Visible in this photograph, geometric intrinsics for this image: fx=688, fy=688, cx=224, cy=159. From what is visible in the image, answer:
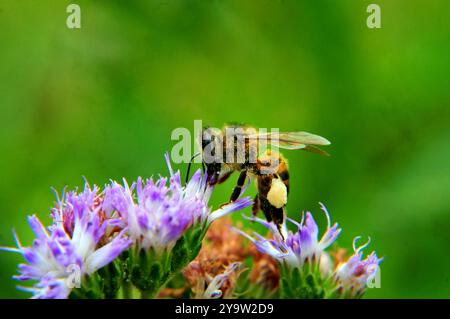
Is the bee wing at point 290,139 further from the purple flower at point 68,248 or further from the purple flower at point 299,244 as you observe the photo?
the purple flower at point 68,248

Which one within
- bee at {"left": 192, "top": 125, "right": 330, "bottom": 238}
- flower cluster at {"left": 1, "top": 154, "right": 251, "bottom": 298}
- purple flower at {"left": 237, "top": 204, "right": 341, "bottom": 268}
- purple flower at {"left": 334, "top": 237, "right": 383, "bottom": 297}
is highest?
bee at {"left": 192, "top": 125, "right": 330, "bottom": 238}

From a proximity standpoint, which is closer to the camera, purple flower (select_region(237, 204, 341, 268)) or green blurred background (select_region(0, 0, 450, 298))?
purple flower (select_region(237, 204, 341, 268))

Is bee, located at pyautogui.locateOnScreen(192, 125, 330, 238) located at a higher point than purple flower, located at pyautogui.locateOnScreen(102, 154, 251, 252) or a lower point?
higher

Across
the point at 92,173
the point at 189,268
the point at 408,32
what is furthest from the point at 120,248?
the point at 408,32

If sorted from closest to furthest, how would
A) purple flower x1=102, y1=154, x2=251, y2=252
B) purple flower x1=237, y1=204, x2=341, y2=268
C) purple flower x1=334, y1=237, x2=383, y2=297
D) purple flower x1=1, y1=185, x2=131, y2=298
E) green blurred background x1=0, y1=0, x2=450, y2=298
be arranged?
purple flower x1=1, y1=185, x2=131, y2=298
purple flower x1=102, y1=154, x2=251, y2=252
purple flower x1=237, y1=204, x2=341, y2=268
purple flower x1=334, y1=237, x2=383, y2=297
green blurred background x1=0, y1=0, x2=450, y2=298

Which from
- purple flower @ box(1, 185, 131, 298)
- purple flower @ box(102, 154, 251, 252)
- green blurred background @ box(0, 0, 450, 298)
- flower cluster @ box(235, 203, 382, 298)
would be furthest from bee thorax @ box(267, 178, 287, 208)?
green blurred background @ box(0, 0, 450, 298)

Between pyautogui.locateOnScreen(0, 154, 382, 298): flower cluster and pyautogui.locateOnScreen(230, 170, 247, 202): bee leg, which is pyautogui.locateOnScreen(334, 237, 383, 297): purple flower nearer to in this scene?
pyautogui.locateOnScreen(0, 154, 382, 298): flower cluster

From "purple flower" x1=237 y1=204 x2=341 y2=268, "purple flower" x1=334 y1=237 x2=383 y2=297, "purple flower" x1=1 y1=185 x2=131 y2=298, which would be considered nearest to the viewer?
"purple flower" x1=1 y1=185 x2=131 y2=298

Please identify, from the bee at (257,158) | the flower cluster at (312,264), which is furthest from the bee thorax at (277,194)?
the flower cluster at (312,264)

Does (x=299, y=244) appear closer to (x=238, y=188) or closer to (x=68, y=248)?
(x=238, y=188)
